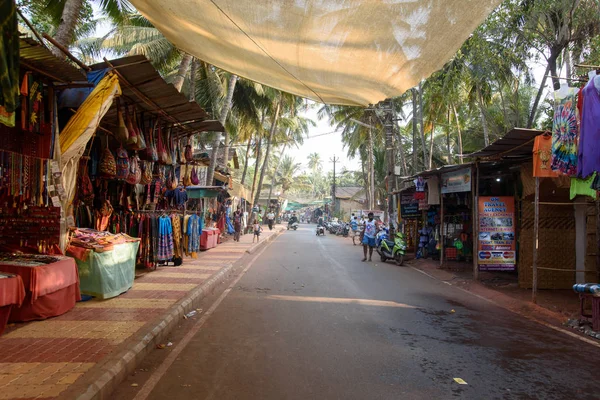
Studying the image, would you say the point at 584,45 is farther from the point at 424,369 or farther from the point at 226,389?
the point at 226,389

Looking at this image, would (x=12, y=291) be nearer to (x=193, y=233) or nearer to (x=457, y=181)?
(x=193, y=233)

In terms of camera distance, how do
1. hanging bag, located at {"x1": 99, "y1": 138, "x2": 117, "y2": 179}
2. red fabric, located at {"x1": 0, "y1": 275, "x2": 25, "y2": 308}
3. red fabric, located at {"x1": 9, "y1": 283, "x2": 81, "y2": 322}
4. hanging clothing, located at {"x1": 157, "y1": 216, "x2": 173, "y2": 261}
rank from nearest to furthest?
red fabric, located at {"x1": 0, "y1": 275, "x2": 25, "y2": 308}
red fabric, located at {"x1": 9, "y1": 283, "x2": 81, "y2": 322}
hanging bag, located at {"x1": 99, "y1": 138, "x2": 117, "y2": 179}
hanging clothing, located at {"x1": 157, "y1": 216, "x2": 173, "y2": 261}

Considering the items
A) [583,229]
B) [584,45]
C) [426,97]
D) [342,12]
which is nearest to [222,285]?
[342,12]

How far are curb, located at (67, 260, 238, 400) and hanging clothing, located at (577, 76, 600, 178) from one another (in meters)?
5.94

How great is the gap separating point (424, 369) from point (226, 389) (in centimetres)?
211

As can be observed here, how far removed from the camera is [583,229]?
378 inches

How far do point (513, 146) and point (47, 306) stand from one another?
8.91m

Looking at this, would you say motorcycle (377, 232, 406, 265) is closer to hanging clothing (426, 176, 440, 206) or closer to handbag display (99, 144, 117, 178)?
hanging clothing (426, 176, 440, 206)

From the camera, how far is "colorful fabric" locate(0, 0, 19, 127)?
9.27 feet

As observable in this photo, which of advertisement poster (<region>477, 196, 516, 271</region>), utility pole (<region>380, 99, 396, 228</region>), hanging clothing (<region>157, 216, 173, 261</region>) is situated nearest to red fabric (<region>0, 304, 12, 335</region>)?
hanging clothing (<region>157, 216, 173, 261</region>)

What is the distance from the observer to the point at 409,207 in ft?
59.4

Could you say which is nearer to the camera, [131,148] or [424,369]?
[424,369]

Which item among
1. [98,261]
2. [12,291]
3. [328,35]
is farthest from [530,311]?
[12,291]

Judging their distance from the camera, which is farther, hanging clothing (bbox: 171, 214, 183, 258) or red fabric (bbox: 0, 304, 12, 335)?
hanging clothing (bbox: 171, 214, 183, 258)
